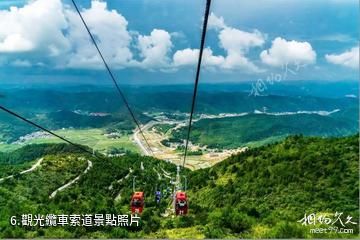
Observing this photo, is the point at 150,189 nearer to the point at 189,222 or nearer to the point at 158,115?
the point at 189,222

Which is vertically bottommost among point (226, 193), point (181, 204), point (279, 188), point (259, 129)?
point (226, 193)

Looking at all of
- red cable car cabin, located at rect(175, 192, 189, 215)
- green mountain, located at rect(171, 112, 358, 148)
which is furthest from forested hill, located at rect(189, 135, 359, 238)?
green mountain, located at rect(171, 112, 358, 148)

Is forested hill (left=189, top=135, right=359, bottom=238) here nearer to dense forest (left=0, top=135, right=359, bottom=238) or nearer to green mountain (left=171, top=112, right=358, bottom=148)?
dense forest (left=0, top=135, right=359, bottom=238)

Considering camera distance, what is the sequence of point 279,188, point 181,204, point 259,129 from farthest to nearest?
point 259,129, point 279,188, point 181,204

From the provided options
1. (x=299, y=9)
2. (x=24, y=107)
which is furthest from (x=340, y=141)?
(x=299, y=9)

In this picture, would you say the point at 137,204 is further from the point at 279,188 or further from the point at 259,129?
the point at 259,129

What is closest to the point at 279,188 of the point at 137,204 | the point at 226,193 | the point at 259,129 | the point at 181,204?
the point at 226,193
